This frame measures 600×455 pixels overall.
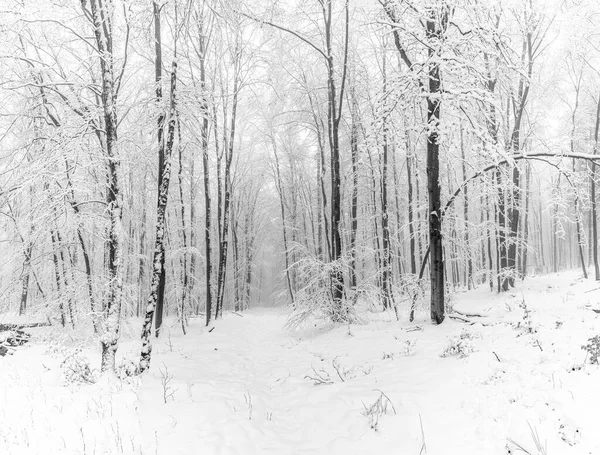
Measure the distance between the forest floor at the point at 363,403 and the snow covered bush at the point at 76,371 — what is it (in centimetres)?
22

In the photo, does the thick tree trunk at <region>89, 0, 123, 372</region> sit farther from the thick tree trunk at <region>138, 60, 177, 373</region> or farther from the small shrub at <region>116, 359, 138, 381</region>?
the thick tree trunk at <region>138, 60, 177, 373</region>

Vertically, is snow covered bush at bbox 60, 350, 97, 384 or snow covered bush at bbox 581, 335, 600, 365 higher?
snow covered bush at bbox 581, 335, 600, 365

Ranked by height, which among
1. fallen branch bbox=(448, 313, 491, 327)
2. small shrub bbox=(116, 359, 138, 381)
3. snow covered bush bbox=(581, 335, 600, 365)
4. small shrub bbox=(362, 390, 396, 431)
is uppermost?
snow covered bush bbox=(581, 335, 600, 365)

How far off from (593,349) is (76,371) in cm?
786

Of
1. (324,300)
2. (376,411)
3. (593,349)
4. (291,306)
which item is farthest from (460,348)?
(291,306)

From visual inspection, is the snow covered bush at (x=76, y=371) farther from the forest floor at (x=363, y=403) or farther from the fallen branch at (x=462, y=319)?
the fallen branch at (x=462, y=319)

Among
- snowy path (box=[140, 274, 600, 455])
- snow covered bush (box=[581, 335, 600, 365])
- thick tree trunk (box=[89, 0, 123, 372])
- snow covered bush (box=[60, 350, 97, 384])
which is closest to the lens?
snowy path (box=[140, 274, 600, 455])

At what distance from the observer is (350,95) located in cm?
1489

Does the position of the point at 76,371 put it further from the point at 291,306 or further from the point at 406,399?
the point at 291,306

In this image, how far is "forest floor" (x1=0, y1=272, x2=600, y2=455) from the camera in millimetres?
3338

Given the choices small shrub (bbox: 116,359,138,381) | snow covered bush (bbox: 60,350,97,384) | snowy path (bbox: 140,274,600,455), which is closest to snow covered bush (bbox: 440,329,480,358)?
snowy path (bbox: 140,274,600,455)

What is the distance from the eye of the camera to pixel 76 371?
19.6 feet

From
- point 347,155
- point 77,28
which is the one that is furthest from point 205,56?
point 347,155

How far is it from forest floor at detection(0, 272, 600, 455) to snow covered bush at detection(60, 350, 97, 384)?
217mm
